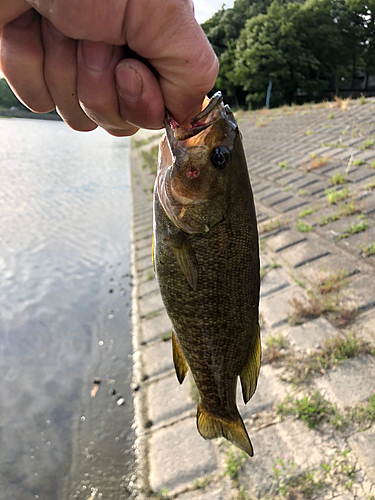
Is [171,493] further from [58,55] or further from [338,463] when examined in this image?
[58,55]

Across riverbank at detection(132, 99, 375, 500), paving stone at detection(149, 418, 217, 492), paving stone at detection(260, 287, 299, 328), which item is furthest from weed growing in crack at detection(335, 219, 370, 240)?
paving stone at detection(149, 418, 217, 492)

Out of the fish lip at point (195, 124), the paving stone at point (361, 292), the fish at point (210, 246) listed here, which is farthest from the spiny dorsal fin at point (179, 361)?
the paving stone at point (361, 292)

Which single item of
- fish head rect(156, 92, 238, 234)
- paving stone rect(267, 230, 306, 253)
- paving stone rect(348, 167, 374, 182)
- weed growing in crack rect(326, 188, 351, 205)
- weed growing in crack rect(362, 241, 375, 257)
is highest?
fish head rect(156, 92, 238, 234)

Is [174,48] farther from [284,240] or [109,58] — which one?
[284,240]

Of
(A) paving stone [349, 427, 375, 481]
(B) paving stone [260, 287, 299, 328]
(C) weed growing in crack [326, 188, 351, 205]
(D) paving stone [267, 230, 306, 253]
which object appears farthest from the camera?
(C) weed growing in crack [326, 188, 351, 205]

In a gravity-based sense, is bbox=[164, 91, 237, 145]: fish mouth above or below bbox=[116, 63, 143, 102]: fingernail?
below

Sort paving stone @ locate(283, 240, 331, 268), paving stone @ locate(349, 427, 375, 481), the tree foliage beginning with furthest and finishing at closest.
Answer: the tree foliage
paving stone @ locate(283, 240, 331, 268)
paving stone @ locate(349, 427, 375, 481)

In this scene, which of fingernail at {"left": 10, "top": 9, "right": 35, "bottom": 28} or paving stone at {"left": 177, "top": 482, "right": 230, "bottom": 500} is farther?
paving stone at {"left": 177, "top": 482, "right": 230, "bottom": 500}

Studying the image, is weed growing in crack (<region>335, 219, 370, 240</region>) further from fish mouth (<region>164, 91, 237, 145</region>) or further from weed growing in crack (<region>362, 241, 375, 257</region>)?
fish mouth (<region>164, 91, 237, 145</region>)

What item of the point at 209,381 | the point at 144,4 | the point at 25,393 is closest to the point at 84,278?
the point at 25,393
